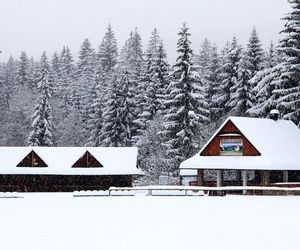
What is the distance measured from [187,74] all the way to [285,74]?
468 inches

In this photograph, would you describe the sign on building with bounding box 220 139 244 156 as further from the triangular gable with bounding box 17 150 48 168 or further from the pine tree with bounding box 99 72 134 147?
the pine tree with bounding box 99 72 134 147

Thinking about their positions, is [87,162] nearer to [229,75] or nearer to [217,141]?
[217,141]

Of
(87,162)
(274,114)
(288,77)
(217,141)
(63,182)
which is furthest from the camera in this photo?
(87,162)

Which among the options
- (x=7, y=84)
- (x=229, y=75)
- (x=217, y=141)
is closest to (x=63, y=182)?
(x=217, y=141)

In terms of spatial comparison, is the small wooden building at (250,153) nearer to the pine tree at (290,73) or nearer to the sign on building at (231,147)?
the sign on building at (231,147)

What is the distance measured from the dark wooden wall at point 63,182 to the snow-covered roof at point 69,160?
0.80 metres

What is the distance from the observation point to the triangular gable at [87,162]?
5662 centimetres

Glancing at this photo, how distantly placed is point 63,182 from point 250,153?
20121 millimetres

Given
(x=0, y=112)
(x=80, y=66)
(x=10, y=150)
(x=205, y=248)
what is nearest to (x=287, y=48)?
(x=10, y=150)

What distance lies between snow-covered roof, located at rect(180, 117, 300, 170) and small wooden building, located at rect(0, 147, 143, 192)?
455 inches

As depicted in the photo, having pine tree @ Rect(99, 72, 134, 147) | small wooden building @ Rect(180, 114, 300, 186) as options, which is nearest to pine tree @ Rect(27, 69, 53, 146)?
pine tree @ Rect(99, 72, 134, 147)

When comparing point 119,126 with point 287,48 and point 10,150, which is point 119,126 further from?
point 287,48

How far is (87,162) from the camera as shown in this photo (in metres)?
56.8

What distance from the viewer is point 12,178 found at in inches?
2219
